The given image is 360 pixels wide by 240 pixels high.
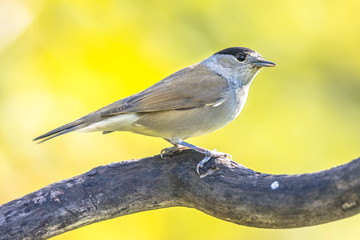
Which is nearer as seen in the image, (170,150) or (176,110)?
(170,150)

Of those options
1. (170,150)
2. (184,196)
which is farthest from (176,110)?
(184,196)

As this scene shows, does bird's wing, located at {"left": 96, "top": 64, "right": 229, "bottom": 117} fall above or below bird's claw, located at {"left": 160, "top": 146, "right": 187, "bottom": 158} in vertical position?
above

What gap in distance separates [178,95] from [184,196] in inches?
43.8

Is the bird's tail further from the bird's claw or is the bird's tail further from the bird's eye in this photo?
the bird's eye

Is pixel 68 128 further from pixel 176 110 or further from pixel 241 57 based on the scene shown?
pixel 241 57

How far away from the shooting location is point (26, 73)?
601 cm

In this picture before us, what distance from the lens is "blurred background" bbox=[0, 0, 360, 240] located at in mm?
5664

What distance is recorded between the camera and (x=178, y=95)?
479 cm

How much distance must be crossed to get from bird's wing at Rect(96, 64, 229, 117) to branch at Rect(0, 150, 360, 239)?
507 mm

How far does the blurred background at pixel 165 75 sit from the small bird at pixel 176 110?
1.13m

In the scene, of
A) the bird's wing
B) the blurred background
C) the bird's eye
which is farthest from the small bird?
the blurred background

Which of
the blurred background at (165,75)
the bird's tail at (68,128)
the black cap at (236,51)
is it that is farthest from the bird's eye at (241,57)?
the bird's tail at (68,128)

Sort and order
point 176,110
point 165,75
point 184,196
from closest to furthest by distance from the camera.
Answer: point 184,196, point 176,110, point 165,75

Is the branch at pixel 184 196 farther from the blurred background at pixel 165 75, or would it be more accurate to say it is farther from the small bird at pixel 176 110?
the blurred background at pixel 165 75
